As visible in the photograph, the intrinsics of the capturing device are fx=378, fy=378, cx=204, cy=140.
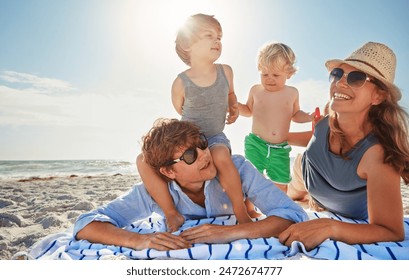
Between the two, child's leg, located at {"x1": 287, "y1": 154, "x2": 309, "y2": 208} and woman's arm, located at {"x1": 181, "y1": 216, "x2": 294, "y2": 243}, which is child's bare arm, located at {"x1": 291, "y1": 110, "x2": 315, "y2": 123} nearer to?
child's leg, located at {"x1": 287, "y1": 154, "x2": 309, "y2": 208}

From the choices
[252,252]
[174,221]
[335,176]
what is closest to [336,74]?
[335,176]

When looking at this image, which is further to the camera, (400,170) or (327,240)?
(400,170)

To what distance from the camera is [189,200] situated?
2715 millimetres

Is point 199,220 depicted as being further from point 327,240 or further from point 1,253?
point 1,253

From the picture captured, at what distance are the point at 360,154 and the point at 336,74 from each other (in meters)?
0.59

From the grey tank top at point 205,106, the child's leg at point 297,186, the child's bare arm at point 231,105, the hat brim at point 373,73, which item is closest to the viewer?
the hat brim at point 373,73

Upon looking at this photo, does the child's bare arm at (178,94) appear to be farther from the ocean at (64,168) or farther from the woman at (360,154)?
the ocean at (64,168)

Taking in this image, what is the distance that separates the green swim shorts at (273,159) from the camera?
3.91 meters

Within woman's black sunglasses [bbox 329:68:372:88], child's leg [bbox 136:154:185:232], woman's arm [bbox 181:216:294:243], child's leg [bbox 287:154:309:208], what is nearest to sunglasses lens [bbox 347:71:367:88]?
woman's black sunglasses [bbox 329:68:372:88]

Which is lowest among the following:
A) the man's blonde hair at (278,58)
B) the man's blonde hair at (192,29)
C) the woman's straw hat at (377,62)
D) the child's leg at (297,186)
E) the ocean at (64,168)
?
the ocean at (64,168)

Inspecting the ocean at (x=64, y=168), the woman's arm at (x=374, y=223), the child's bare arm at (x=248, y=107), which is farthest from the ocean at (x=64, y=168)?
A: the woman's arm at (x=374, y=223)
